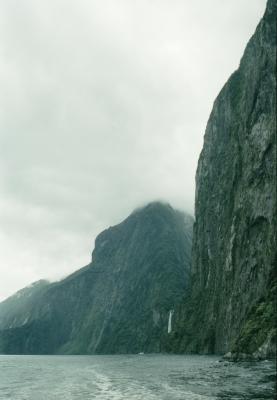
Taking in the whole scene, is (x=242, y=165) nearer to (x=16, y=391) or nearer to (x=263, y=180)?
(x=263, y=180)

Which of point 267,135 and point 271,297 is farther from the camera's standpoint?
point 267,135

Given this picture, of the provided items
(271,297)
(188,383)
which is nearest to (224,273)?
(271,297)

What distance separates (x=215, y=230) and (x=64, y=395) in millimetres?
135036

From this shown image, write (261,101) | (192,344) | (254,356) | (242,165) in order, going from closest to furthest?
1. (254,356)
2. (261,101)
3. (242,165)
4. (192,344)

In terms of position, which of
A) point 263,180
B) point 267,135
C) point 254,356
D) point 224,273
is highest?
point 267,135

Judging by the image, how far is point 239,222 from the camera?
140625 mm

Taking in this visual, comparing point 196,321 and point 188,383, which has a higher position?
point 196,321

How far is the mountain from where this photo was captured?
114 metres

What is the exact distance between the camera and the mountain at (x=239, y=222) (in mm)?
113688

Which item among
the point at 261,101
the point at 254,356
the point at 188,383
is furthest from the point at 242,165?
the point at 188,383

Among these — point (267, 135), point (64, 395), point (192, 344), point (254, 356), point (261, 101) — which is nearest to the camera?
point (64, 395)

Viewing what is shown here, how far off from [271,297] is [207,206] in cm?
9448

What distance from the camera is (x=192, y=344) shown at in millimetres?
178250

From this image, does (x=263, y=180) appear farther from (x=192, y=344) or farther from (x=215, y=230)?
(x=192, y=344)
